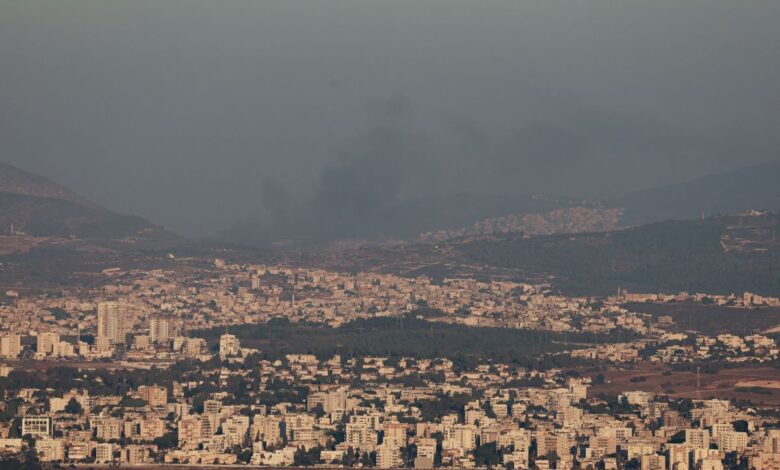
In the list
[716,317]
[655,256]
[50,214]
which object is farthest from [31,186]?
[716,317]

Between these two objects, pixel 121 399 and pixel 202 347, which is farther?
pixel 202 347

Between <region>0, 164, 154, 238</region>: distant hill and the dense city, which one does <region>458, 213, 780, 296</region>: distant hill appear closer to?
A: the dense city

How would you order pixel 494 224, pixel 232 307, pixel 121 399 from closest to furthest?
pixel 121 399 → pixel 232 307 → pixel 494 224

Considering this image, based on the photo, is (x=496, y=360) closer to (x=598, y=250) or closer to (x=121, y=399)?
(x=121, y=399)

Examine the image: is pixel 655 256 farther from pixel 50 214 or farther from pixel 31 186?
pixel 31 186

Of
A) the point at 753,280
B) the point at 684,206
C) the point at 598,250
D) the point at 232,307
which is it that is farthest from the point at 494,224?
the point at 232,307

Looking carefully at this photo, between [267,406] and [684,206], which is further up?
[684,206]

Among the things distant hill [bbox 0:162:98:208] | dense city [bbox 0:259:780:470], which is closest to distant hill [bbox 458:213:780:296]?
dense city [bbox 0:259:780:470]
